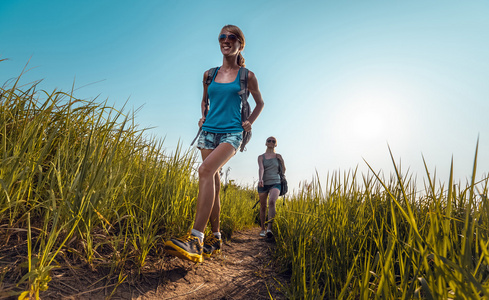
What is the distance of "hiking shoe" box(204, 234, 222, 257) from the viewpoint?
2596 millimetres

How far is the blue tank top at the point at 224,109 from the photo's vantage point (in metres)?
2.69

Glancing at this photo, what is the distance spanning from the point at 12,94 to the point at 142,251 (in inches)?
62.1

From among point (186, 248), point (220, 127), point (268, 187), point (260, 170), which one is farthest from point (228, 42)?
point (268, 187)

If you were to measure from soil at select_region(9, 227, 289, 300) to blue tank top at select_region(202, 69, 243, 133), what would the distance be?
1278mm

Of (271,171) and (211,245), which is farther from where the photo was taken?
(271,171)

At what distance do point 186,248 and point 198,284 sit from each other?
0.30m

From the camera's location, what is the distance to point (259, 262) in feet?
9.60

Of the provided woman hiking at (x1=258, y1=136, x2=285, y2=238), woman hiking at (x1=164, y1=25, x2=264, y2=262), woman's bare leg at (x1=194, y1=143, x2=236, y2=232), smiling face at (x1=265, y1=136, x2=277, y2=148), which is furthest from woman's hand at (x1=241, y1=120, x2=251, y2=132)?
smiling face at (x1=265, y1=136, x2=277, y2=148)

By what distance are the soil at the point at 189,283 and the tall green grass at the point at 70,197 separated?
0.28ft

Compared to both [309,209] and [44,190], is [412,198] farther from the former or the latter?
[44,190]

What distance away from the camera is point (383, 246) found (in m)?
2.14

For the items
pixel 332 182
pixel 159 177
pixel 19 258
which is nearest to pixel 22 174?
pixel 19 258

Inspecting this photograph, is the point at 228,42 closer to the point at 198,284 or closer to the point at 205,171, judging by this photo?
the point at 205,171

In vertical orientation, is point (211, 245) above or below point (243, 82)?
below
